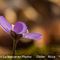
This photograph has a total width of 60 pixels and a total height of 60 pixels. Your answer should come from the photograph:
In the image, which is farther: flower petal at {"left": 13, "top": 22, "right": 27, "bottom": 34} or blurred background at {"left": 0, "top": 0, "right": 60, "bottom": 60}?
blurred background at {"left": 0, "top": 0, "right": 60, "bottom": 60}

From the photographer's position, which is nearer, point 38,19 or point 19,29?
point 19,29

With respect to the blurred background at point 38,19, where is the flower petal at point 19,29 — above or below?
below

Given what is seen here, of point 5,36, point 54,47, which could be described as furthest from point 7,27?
point 54,47

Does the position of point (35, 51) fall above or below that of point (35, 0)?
below

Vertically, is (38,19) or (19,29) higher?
(38,19)

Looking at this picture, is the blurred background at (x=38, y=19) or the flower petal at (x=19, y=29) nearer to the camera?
the flower petal at (x=19, y=29)

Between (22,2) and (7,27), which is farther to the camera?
(22,2)

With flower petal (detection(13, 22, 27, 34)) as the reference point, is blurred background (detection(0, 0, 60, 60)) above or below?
above

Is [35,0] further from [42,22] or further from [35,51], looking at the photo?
[35,51]
